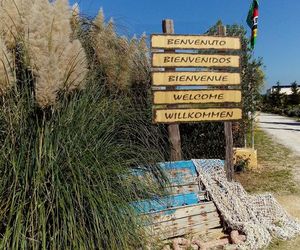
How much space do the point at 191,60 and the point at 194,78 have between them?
0.73 feet

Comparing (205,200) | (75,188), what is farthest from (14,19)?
(205,200)

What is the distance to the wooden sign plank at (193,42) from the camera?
16.2ft

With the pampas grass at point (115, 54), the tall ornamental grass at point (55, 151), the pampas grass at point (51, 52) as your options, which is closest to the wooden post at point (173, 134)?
the pampas grass at point (115, 54)

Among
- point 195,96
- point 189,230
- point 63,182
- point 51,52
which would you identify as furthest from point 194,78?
point 63,182

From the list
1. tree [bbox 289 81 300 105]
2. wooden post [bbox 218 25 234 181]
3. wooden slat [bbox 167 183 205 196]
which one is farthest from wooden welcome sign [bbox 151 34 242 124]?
tree [bbox 289 81 300 105]

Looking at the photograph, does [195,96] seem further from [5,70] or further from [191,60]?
[5,70]

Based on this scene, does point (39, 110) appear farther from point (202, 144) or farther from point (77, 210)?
→ point (202, 144)

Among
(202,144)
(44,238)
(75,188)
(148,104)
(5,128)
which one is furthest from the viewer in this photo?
(202,144)

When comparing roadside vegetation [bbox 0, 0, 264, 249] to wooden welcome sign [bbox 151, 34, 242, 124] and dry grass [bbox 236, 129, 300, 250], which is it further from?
dry grass [bbox 236, 129, 300, 250]

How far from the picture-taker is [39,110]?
2902mm

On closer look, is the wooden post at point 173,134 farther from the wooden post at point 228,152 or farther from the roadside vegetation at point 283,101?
the roadside vegetation at point 283,101

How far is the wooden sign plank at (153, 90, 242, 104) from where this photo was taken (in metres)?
4.88

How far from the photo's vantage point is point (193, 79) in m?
5.11

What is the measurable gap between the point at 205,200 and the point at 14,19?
8.43 ft
